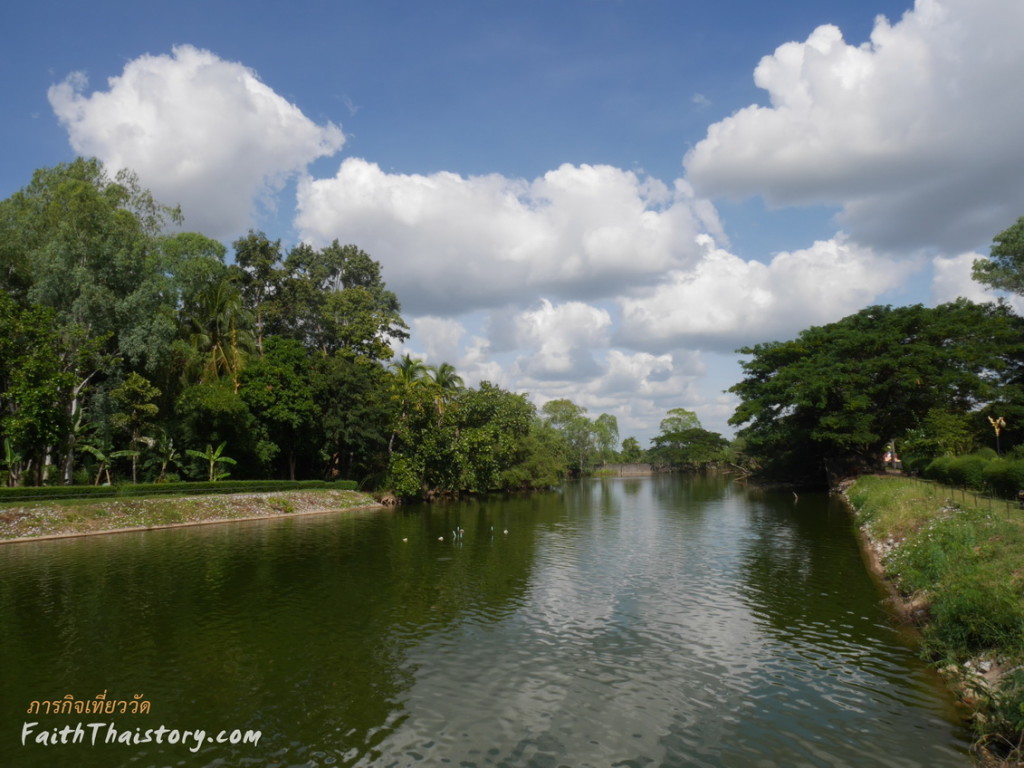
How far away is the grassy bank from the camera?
11.1 metres

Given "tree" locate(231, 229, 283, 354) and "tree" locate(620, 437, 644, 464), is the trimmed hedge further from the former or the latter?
"tree" locate(620, 437, 644, 464)

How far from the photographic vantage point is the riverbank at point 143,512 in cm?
3584

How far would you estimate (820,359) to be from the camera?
67.6m

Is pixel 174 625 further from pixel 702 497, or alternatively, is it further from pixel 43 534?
pixel 702 497

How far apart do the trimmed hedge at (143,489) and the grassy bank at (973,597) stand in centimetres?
4591

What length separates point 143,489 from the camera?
44000mm

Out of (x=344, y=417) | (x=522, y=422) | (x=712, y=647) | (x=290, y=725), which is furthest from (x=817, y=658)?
(x=522, y=422)

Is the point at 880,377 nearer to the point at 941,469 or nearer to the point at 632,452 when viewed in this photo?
the point at 941,469

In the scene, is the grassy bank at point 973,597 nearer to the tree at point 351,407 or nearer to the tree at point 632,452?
the tree at point 351,407

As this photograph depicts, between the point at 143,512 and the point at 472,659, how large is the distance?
1410 inches

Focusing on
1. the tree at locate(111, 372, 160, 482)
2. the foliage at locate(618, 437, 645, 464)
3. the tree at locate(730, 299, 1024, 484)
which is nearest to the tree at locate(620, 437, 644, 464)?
the foliage at locate(618, 437, 645, 464)

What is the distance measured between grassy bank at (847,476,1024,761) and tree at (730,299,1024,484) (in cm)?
3416

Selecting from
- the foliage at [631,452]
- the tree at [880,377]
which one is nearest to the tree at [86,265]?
the tree at [880,377]

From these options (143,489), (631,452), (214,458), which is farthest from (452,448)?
(631,452)
